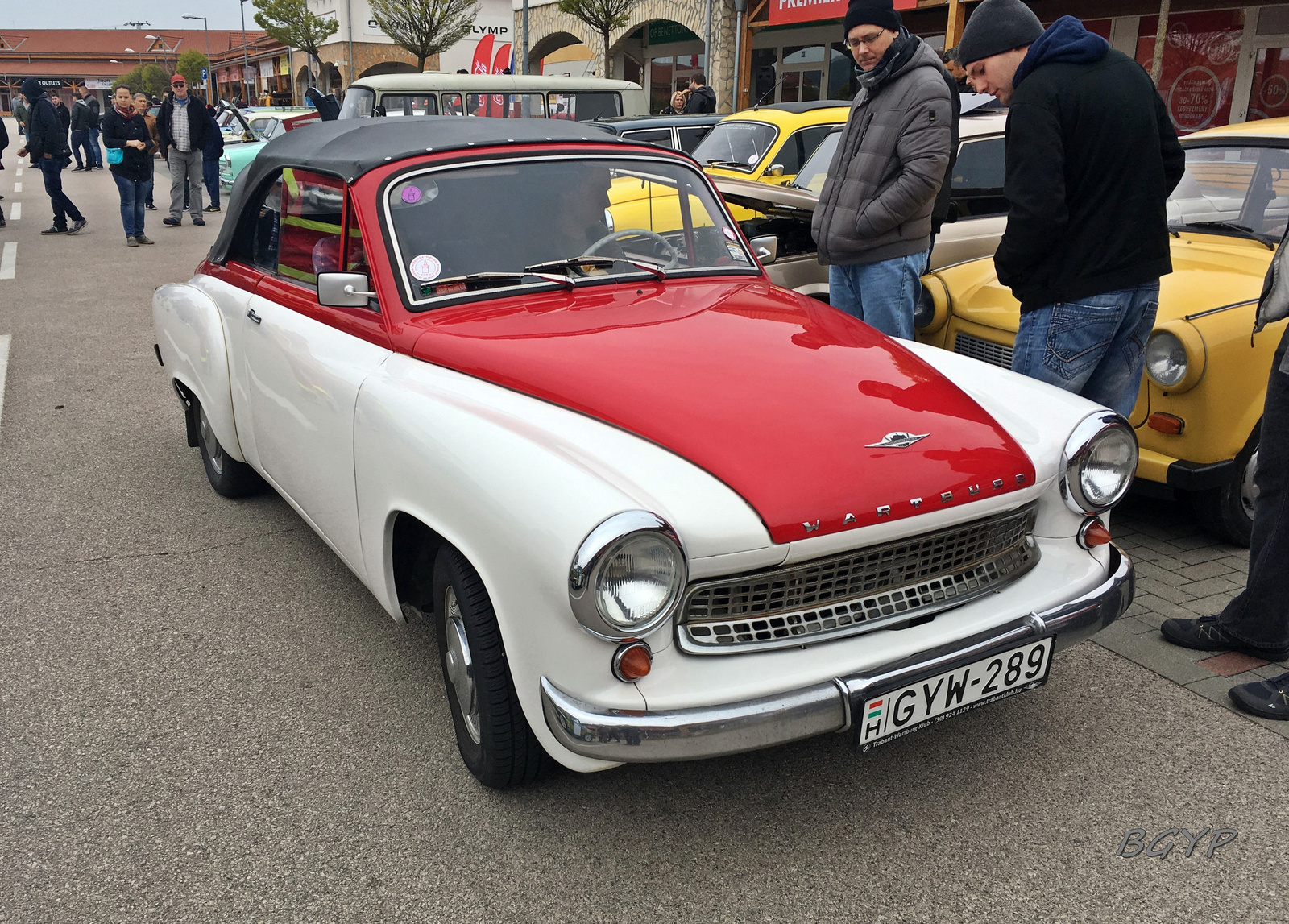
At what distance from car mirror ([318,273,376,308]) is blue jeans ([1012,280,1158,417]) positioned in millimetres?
2257

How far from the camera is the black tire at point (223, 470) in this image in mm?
4598

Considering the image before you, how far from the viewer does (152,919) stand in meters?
2.24

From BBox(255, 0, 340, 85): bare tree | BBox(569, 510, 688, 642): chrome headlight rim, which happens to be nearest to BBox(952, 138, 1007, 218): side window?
BBox(569, 510, 688, 642): chrome headlight rim

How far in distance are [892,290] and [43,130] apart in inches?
529

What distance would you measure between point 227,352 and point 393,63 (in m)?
51.7

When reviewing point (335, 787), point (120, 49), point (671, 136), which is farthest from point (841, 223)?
point (120, 49)

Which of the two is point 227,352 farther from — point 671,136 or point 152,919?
point 671,136

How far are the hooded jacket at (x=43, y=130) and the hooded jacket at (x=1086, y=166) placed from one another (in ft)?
45.4

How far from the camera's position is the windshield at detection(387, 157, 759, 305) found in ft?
10.3

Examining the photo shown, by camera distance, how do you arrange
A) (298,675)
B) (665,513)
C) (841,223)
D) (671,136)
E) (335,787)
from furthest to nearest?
(671,136)
(841,223)
(298,675)
(335,787)
(665,513)

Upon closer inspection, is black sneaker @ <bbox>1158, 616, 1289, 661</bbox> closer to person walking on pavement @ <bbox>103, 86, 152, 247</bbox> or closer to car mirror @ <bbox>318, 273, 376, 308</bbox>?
car mirror @ <bbox>318, 273, 376, 308</bbox>

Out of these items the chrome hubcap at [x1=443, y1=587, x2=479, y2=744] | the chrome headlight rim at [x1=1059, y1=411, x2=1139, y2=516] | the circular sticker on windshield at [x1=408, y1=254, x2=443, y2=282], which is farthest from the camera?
the circular sticker on windshield at [x1=408, y1=254, x2=443, y2=282]

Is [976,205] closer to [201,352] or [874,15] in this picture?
[874,15]

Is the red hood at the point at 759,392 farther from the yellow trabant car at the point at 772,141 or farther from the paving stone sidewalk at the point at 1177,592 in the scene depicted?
the yellow trabant car at the point at 772,141
